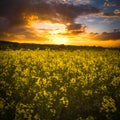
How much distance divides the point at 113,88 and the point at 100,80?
697 mm

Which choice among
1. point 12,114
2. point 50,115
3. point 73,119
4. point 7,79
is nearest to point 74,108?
point 73,119

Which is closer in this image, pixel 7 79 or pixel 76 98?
pixel 76 98

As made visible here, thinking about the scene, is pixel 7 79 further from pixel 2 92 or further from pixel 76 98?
pixel 76 98

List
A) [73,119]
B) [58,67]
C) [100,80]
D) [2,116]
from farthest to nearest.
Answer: [58,67], [100,80], [73,119], [2,116]

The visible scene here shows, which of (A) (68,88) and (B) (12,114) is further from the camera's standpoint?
(A) (68,88)

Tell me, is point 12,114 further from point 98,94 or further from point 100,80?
point 100,80

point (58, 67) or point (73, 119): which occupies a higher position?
point (58, 67)

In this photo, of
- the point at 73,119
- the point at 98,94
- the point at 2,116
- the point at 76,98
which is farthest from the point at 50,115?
the point at 98,94

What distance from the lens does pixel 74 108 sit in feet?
22.2

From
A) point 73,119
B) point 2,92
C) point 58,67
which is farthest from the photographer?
point 58,67

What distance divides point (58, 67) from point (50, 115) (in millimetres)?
4826

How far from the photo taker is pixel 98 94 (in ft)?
24.8

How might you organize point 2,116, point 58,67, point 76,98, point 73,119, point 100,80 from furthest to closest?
point 58,67 < point 100,80 < point 76,98 < point 73,119 < point 2,116

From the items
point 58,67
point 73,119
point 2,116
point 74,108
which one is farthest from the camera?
point 58,67
